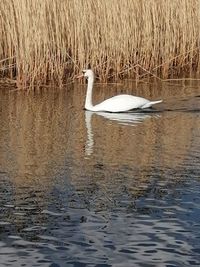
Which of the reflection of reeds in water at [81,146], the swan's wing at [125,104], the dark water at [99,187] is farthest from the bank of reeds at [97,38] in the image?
the swan's wing at [125,104]

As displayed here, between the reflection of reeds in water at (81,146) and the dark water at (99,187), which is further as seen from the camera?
the reflection of reeds in water at (81,146)

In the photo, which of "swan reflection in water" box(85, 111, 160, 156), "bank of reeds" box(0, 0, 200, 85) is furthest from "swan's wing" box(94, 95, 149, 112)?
"bank of reeds" box(0, 0, 200, 85)

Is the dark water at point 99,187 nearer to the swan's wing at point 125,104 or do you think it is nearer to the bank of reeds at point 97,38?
the swan's wing at point 125,104

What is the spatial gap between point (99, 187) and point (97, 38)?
640cm

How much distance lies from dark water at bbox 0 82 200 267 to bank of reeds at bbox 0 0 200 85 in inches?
71.8

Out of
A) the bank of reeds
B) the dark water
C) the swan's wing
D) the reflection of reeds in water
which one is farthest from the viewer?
the bank of reeds

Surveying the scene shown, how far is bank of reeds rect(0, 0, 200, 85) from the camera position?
1145 centimetres

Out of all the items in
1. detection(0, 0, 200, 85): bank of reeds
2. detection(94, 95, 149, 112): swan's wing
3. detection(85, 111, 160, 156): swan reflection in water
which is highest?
Result: detection(0, 0, 200, 85): bank of reeds

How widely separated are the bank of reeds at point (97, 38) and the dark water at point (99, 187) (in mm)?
1824

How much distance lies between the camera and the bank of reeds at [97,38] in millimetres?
11453

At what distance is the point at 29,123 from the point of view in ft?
29.2

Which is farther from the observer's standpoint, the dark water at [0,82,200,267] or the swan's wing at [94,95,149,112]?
the swan's wing at [94,95,149,112]

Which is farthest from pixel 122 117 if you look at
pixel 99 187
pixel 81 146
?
pixel 99 187

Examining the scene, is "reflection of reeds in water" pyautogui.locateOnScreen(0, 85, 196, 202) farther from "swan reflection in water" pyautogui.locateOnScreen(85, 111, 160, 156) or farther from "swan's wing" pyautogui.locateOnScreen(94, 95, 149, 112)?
"swan's wing" pyautogui.locateOnScreen(94, 95, 149, 112)
